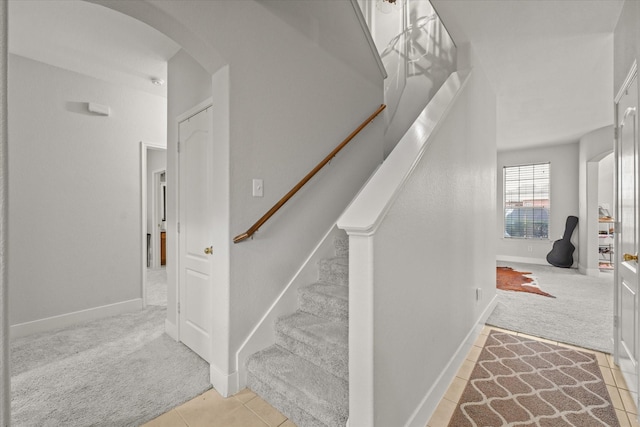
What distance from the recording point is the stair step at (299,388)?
4.96 ft

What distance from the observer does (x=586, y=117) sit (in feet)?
15.7

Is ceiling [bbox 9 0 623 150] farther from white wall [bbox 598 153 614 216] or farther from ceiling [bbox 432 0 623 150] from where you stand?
white wall [bbox 598 153 614 216]

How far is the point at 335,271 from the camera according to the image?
2359mm

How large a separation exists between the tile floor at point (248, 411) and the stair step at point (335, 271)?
947 millimetres

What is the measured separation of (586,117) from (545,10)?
139 inches

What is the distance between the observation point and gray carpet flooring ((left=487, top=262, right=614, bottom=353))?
2.83 metres

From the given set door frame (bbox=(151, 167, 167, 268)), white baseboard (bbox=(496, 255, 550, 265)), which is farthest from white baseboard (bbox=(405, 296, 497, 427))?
door frame (bbox=(151, 167, 167, 268))

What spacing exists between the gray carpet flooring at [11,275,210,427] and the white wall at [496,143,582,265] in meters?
7.37

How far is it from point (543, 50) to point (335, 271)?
9.69 feet

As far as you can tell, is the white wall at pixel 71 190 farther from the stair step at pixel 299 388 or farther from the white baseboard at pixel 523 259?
the white baseboard at pixel 523 259

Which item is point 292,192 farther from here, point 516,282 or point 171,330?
point 516,282

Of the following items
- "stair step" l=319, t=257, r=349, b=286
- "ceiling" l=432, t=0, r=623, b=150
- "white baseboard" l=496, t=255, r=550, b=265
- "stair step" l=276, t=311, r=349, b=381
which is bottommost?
"white baseboard" l=496, t=255, r=550, b=265

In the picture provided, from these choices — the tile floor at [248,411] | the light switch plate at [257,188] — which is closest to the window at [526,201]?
the tile floor at [248,411]

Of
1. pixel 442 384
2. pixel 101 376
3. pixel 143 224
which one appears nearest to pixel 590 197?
pixel 442 384
